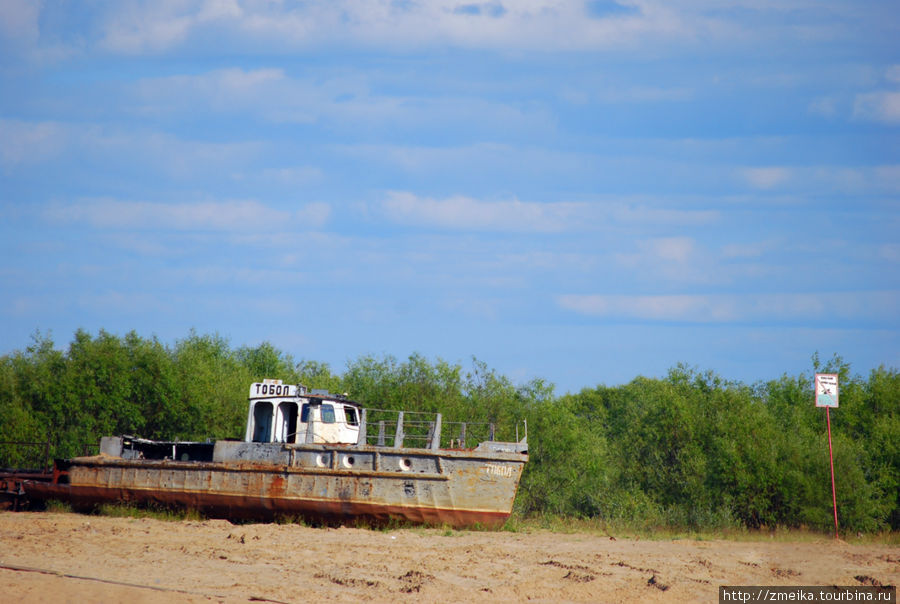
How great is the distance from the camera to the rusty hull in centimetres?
2136

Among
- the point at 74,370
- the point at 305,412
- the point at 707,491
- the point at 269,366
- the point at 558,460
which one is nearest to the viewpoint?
the point at 305,412

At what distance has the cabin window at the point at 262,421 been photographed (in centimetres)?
2430

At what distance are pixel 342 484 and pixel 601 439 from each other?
2030cm

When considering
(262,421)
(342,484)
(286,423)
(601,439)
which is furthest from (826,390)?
(601,439)

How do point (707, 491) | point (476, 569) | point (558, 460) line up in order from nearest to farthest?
point (476, 569) → point (707, 491) → point (558, 460)

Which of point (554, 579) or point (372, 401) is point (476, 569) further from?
point (372, 401)

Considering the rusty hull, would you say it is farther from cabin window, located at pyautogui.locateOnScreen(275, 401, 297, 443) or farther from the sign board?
the sign board

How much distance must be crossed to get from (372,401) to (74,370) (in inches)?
502

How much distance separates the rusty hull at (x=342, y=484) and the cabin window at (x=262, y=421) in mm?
1526

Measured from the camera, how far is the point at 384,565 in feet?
51.6

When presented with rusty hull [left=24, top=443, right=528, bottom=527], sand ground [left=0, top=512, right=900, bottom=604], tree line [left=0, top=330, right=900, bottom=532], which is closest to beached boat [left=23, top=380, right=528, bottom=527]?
rusty hull [left=24, top=443, right=528, bottom=527]

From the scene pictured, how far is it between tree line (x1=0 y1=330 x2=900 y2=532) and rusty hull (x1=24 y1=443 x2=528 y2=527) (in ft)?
18.8

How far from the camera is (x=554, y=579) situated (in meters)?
14.6

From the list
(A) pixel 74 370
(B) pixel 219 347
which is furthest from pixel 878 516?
(B) pixel 219 347
